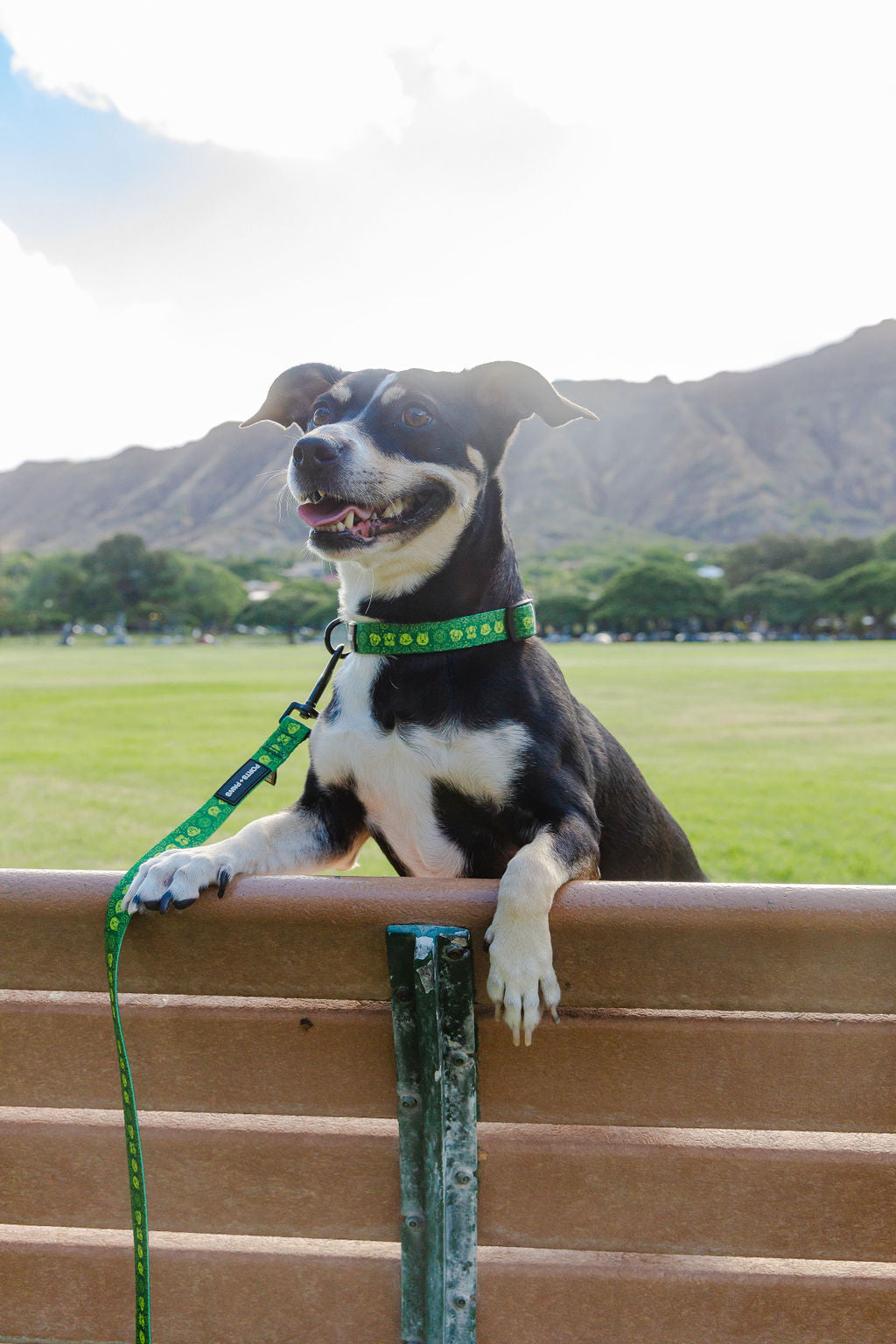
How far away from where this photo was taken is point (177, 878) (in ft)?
5.27

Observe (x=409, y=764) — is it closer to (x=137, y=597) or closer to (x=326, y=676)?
(x=326, y=676)

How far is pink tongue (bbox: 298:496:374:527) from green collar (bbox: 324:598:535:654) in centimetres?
32

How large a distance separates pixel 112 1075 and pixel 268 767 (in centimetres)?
92

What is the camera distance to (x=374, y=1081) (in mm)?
1342

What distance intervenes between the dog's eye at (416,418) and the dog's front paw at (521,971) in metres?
1.74

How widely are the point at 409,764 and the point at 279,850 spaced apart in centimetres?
40

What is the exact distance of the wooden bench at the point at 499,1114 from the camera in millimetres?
1210

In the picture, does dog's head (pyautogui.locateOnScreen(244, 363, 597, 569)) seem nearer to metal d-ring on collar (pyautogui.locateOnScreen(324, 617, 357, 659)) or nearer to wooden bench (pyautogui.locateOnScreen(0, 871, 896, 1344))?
metal d-ring on collar (pyautogui.locateOnScreen(324, 617, 357, 659))

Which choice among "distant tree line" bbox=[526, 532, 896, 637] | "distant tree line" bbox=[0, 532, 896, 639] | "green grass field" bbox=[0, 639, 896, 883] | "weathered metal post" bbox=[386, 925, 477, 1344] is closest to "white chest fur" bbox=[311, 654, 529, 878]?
"weathered metal post" bbox=[386, 925, 477, 1344]

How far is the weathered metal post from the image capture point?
4.07 ft

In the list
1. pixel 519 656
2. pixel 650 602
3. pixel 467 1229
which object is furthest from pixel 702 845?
pixel 650 602

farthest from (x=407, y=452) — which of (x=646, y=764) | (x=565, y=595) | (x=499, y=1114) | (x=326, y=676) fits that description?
(x=565, y=595)

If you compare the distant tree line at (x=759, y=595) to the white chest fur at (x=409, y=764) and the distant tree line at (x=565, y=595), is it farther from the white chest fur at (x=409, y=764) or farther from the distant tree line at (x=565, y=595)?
the white chest fur at (x=409, y=764)

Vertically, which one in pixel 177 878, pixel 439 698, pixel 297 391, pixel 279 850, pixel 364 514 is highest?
pixel 297 391
